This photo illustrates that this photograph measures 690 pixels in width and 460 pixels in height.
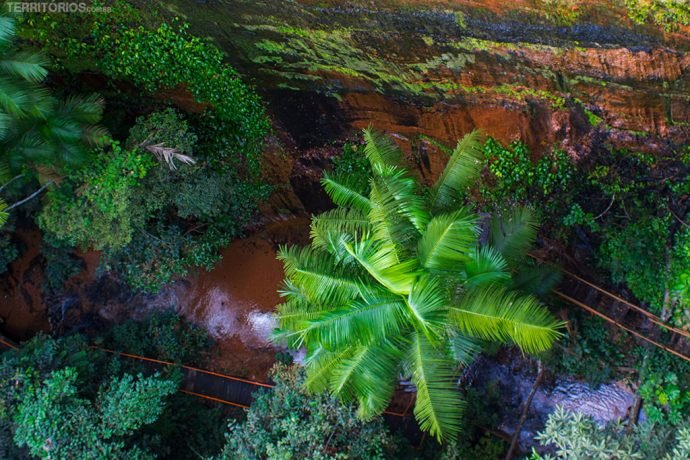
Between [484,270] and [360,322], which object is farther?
[484,270]

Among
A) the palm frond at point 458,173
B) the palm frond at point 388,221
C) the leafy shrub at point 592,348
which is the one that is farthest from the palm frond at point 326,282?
the leafy shrub at point 592,348

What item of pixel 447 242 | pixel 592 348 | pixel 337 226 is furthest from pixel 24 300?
pixel 592 348

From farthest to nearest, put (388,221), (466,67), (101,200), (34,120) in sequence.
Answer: (101,200)
(34,120)
(466,67)
(388,221)

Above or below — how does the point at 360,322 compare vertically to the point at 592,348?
above

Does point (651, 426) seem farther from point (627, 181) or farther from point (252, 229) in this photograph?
point (252, 229)

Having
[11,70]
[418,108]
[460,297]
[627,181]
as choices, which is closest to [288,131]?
[418,108]

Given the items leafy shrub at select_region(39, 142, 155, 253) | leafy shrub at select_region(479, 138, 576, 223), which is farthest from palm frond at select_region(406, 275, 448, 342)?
leafy shrub at select_region(39, 142, 155, 253)

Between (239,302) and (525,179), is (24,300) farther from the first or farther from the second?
(525,179)
